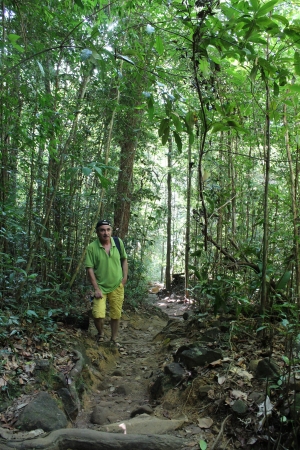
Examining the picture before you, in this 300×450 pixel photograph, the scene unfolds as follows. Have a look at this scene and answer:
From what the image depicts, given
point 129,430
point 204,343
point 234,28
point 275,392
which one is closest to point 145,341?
point 204,343

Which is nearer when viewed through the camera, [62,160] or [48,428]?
[48,428]

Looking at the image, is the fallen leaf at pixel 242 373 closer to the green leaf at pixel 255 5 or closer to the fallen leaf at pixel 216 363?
the fallen leaf at pixel 216 363

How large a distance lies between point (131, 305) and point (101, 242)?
3612mm

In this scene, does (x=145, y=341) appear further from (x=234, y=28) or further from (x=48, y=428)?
(x=234, y=28)

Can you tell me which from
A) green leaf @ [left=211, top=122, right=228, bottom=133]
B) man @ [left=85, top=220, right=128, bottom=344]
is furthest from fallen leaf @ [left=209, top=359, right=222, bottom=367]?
green leaf @ [left=211, top=122, right=228, bottom=133]

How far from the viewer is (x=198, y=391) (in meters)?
3.48

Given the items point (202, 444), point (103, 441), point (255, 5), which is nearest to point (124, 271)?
point (103, 441)

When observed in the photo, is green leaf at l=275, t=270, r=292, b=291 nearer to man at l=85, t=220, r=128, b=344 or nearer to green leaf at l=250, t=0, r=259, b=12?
man at l=85, t=220, r=128, b=344

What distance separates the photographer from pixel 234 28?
209 cm

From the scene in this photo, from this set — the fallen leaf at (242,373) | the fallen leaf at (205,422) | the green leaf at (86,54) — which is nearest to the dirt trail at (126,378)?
the fallen leaf at (205,422)

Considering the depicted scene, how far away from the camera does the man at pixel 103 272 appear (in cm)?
537

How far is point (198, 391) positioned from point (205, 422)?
1.40 ft

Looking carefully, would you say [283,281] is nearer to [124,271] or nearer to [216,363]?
[216,363]

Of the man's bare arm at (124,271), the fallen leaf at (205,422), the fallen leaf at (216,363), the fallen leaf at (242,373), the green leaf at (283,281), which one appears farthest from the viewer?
the man's bare arm at (124,271)
